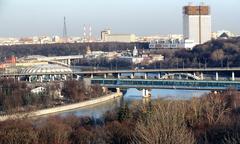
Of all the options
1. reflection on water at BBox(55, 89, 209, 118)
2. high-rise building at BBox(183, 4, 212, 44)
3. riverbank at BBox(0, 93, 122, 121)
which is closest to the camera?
riverbank at BBox(0, 93, 122, 121)

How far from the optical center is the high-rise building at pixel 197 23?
22.4m

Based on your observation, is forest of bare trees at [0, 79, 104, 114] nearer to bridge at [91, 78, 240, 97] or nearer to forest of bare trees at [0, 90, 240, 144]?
bridge at [91, 78, 240, 97]

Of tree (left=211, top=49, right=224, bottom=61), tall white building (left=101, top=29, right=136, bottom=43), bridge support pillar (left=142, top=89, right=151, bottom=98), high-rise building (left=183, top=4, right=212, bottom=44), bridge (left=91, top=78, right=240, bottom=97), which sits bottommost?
bridge support pillar (left=142, top=89, right=151, bottom=98)

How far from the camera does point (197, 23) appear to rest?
2258cm

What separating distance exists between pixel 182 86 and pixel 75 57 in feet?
36.4

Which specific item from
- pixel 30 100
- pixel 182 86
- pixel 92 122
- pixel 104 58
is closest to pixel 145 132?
pixel 92 122

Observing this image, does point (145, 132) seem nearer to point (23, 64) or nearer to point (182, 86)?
point (182, 86)

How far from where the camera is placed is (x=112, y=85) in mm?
10945

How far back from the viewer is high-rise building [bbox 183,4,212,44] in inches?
882

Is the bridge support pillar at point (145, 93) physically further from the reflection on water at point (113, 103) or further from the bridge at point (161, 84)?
the reflection on water at point (113, 103)

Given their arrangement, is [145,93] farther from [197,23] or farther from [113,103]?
[197,23]

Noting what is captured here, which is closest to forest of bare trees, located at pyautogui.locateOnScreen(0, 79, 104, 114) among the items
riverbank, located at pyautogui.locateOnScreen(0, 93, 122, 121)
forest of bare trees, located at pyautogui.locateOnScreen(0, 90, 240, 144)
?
riverbank, located at pyautogui.locateOnScreen(0, 93, 122, 121)

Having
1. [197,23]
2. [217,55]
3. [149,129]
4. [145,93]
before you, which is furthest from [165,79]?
[197,23]

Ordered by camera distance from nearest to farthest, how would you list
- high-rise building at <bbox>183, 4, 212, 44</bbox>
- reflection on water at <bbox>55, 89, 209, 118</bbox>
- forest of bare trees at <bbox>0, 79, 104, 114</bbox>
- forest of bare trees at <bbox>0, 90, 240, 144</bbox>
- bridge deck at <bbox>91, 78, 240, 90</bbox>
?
forest of bare trees at <bbox>0, 90, 240, 144</bbox> → reflection on water at <bbox>55, 89, 209, 118</bbox> → forest of bare trees at <bbox>0, 79, 104, 114</bbox> → bridge deck at <bbox>91, 78, 240, 90</bbox> → high-rise building at <bbox>183, 4, 212, 44</bbox>
